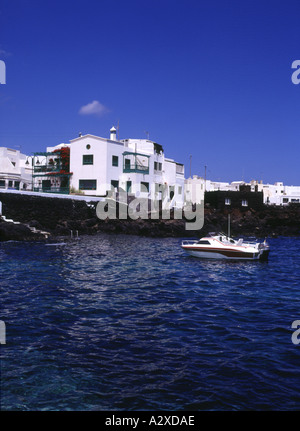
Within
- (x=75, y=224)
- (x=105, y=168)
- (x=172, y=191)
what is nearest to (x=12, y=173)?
(x=105, y=168)

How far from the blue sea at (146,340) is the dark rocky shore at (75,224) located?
1993 centimetres

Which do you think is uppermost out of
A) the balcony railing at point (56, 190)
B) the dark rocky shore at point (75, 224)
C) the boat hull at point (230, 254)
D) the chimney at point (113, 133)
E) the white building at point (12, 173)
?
the chimney at point (113, 133)

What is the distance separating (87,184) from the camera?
6162cm

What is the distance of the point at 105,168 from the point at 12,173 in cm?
1773

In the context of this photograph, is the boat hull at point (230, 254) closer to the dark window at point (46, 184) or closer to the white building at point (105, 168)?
the white building at point (105, 168)

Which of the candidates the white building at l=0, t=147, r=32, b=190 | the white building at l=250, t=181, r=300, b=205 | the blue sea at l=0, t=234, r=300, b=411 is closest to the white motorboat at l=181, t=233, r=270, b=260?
the blue sea at l=0, t=234, r=300, b=411

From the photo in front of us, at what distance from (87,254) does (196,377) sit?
78.8 feet

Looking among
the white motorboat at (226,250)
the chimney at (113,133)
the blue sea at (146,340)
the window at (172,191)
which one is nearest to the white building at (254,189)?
the window at (172,191)

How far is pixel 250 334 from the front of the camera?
13930mm

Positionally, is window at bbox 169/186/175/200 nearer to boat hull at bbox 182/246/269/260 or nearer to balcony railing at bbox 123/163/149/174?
balcony railing at bbox 123/163/149/174

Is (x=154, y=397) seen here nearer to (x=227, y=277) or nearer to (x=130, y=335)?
(x=130, y=335)

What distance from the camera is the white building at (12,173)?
213 feet

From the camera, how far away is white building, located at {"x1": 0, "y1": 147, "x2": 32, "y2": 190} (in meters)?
65.0
